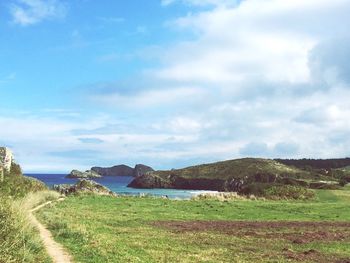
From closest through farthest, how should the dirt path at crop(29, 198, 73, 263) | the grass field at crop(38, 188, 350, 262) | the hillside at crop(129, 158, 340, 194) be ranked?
1. the dirt path at crop(29, 198, 73, 263)
2. the grass field at crop(38, 188, 350, 262)
3. the hillside at crop(129, 158, 340, 194)

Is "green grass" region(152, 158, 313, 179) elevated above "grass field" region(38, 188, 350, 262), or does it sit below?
above

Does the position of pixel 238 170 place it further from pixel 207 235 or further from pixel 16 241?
pixel 16 241

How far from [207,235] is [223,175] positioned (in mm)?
140551

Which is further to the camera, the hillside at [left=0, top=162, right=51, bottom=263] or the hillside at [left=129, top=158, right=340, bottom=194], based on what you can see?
the hillside at [left=129, top=158, right=340, bottom=194]

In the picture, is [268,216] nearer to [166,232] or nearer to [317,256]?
[166,232]

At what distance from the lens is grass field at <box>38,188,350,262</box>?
2889 centimetres

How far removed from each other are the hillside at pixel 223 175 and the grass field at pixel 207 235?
301 ft

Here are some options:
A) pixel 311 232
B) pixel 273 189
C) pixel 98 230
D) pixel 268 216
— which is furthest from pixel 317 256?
pixel 273 189

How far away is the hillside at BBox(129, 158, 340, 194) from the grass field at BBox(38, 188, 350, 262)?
9177 centimetres

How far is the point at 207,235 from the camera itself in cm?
3916

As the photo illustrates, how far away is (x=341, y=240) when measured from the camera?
3747 cm

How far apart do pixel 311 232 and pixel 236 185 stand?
115615 millimetres

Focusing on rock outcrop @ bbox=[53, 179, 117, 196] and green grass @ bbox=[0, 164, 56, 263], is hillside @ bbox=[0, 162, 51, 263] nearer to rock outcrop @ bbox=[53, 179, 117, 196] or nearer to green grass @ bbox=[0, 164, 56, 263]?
green grass @ bbox=[0, 164, 56, 263]

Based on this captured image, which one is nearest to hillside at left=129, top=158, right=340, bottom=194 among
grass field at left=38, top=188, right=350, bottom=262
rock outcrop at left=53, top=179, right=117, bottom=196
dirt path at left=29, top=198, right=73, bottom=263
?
rock outcrop at left=53, top=179, right=117, bottom=196
